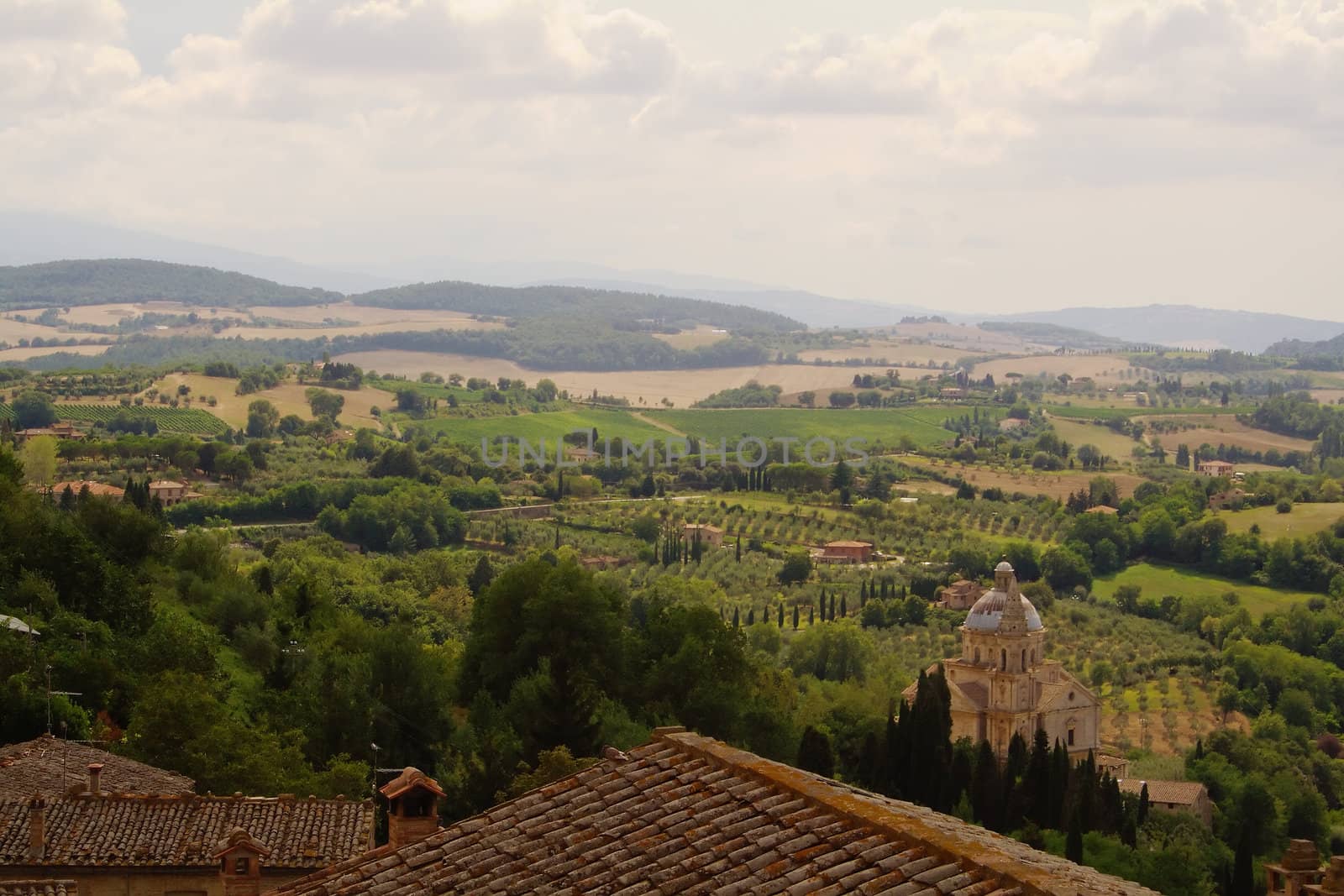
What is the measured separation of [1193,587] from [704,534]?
26.0 metres

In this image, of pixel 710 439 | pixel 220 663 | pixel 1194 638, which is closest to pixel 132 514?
pixel 220 663

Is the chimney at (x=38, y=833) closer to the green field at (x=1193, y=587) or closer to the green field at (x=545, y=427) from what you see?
the green field at (x=1193, y=587)

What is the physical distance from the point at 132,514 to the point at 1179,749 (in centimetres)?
3870

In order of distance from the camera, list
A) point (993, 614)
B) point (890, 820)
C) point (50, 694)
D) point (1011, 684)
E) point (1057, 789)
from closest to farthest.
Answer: point (890, 820) < point (50, 694) < point (1057, 789) < point (1011, 684) < point (993, 614)

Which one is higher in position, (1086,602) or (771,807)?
(771,807)

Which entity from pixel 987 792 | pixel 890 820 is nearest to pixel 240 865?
pixel 890 820

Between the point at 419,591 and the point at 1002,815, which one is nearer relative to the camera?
the point at 1002,815

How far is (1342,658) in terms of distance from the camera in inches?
3477

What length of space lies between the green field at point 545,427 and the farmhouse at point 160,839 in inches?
4834

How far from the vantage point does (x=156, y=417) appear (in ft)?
428

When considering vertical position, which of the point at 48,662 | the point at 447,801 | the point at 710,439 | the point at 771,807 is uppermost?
the point at 771,807

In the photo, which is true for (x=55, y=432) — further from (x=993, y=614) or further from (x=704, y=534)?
(x=993, y=614)

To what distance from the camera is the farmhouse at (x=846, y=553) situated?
98.8 metres

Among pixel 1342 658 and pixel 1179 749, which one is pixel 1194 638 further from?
pixel 1179 749
